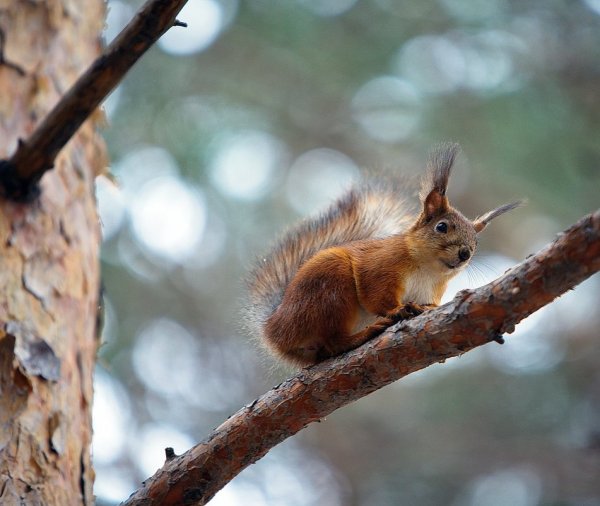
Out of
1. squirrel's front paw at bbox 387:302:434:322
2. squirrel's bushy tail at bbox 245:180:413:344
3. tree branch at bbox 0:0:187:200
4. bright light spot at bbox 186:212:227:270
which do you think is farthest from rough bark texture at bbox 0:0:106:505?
bright light spot at bbox 186:212:227:270

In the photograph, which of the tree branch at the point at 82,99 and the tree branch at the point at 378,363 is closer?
the tree branch at the point at 378,363

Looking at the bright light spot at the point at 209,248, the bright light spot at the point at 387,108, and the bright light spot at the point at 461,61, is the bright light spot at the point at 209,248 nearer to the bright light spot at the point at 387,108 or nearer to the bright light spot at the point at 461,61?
the bright light spot at the point at 387,108

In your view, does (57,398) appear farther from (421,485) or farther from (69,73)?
(421,485)

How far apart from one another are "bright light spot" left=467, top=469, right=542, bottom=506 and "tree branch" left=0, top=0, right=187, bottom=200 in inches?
116

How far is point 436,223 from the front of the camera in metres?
1.89

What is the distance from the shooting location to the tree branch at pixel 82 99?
141 centimetres

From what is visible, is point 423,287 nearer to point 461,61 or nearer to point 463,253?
point 463,253

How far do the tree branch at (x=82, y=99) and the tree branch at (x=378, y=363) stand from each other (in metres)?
0.68

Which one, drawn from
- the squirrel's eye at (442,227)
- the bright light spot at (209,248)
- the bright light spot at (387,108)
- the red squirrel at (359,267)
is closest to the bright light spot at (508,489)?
the bright light spot at (387,108)

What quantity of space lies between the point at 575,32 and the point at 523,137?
0.60 m

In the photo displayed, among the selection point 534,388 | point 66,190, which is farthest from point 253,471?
point 66,190

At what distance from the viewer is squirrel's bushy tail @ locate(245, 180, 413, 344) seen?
1990mm

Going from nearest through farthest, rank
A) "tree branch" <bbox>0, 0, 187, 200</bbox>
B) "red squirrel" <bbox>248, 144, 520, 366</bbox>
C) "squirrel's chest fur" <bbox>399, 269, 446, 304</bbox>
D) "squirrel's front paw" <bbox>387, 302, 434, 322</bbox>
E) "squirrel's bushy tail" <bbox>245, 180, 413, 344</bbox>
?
1. "tree branch" <bbox>0, 0, 187, 200</bbox>
2. "squirrel's front paw" <bbox>387, 302, 434, 322</bbox>
3. "red squirrel" <bbox>248, 144, 520, 366</bbox>
4. "squirrel's chest fur" <bbox>399, 269, 446, 304</bbox>
5. "squirrel's bushy tail" <bbox>245, 180, 413, 344</bbox>

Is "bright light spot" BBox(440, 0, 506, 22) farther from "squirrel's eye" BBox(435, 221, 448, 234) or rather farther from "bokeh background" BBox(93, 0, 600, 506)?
"squirrel's eye" BBox(435, 221, 448, 234)
